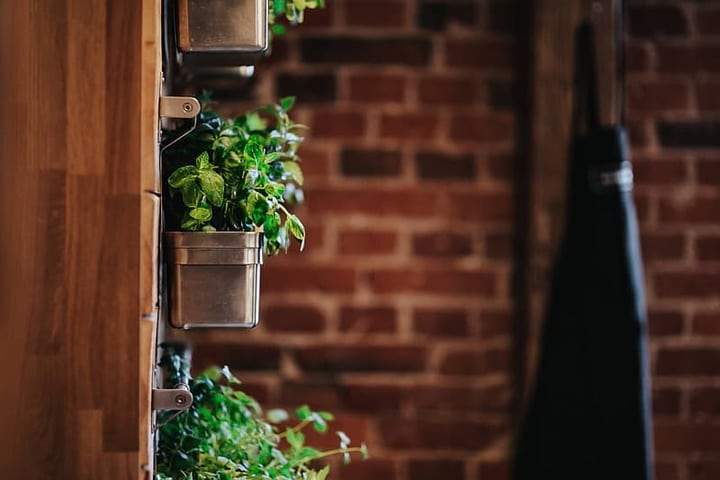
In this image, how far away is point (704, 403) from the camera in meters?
2.04

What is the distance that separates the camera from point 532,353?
1.98m

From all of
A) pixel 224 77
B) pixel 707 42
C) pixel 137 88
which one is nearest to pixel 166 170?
pixel 137 88

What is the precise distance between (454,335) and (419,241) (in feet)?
0.67

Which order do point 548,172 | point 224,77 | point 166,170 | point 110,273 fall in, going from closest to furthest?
point 110,273 → point 166,170 → point 224,77 → point 548,172

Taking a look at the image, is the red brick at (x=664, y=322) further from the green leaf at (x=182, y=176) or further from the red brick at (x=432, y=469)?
the green leaf at (x=182, y=176)

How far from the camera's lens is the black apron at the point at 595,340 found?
177 cm

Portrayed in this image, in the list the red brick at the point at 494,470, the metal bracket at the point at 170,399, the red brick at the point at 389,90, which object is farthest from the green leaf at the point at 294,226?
the red brick at the point at 494,470

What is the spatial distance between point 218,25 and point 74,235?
0.90 ft

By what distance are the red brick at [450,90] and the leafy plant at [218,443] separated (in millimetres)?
888

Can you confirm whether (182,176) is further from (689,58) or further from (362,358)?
(689,58)

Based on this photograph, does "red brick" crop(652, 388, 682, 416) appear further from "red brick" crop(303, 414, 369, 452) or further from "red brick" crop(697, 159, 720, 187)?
"red brick" crop(303, 414, 369, 452)

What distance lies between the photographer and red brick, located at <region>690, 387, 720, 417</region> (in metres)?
2.04

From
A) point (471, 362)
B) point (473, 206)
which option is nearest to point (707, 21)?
point (473, 206)

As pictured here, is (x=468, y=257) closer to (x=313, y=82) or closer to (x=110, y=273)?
(x=313, y=82)
